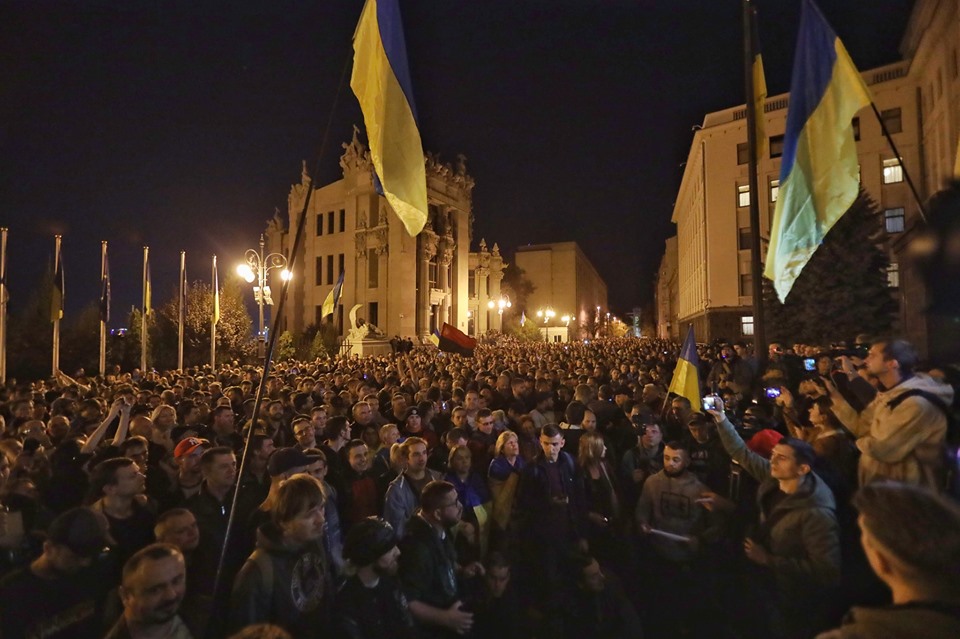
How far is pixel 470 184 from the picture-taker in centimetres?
5556

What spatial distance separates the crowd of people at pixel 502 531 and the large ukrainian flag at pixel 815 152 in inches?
62.3

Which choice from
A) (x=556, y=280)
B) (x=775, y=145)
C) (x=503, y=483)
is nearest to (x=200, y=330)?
(x=503, y=483)

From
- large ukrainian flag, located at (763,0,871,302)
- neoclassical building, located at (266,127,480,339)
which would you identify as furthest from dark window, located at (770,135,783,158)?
large ukrainian flag, located at (763,0,871,302)

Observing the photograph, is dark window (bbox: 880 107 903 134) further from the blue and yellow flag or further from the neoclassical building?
the blue and yellow flag

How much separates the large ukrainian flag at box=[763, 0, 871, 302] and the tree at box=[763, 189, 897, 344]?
20.1 meters

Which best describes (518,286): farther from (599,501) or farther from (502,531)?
(502,531)

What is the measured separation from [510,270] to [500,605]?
94822mm

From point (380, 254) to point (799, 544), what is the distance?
45578 millimetres

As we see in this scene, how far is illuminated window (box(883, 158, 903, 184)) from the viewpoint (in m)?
34.6

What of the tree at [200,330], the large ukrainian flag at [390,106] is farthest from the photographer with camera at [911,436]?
the tree at [200,330]

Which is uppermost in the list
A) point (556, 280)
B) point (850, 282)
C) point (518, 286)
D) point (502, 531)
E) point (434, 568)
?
point (556, 280)

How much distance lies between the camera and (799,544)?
3.58m

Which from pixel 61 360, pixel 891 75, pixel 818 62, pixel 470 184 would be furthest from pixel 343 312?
pixel 818 62

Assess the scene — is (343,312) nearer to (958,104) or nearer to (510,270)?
(958,104)
